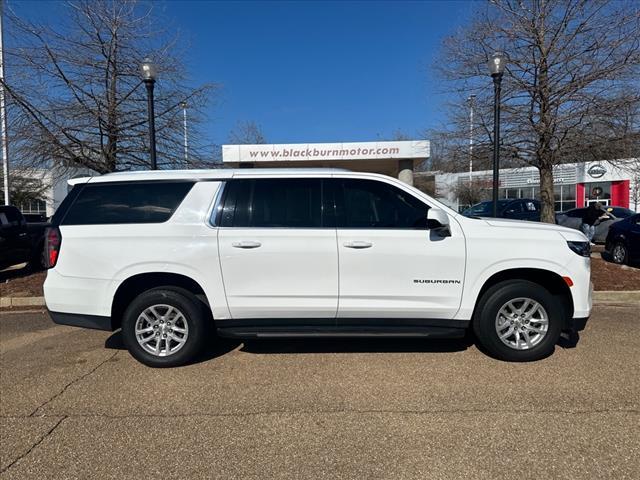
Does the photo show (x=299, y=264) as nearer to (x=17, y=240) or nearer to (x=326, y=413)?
(x=326, y=413)

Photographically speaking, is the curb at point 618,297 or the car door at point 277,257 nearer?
the car door at point 277,257

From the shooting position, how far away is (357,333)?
Result: 428cm

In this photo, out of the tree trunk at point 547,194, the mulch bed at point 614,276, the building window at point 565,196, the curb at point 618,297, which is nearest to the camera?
the curb at point 618,297

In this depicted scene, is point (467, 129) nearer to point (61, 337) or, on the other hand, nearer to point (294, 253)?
Answer: point (294, 253)

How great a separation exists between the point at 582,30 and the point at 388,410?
8426mm

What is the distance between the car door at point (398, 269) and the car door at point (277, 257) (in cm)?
18

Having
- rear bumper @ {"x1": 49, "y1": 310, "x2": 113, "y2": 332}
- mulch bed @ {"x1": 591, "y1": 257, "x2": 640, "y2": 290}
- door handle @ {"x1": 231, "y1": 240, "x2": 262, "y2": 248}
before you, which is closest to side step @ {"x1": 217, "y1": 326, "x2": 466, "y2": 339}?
door handle @ {"x1": 231, "y1": 240, "x2": 262, "y2": 248}

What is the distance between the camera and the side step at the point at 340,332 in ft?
14.0

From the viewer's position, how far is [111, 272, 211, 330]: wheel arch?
4.38 meters

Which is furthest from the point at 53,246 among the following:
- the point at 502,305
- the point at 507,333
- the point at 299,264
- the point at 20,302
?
the point at 507,333

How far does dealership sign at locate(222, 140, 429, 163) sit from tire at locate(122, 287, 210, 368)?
37.4 ft

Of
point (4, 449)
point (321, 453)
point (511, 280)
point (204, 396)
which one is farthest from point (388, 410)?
point (4, 449)

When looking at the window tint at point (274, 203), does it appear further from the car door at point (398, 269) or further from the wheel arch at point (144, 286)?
the wheel arch at point (144, 286)

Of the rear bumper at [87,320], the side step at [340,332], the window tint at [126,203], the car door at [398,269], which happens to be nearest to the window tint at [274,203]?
the car door at [398,269]
